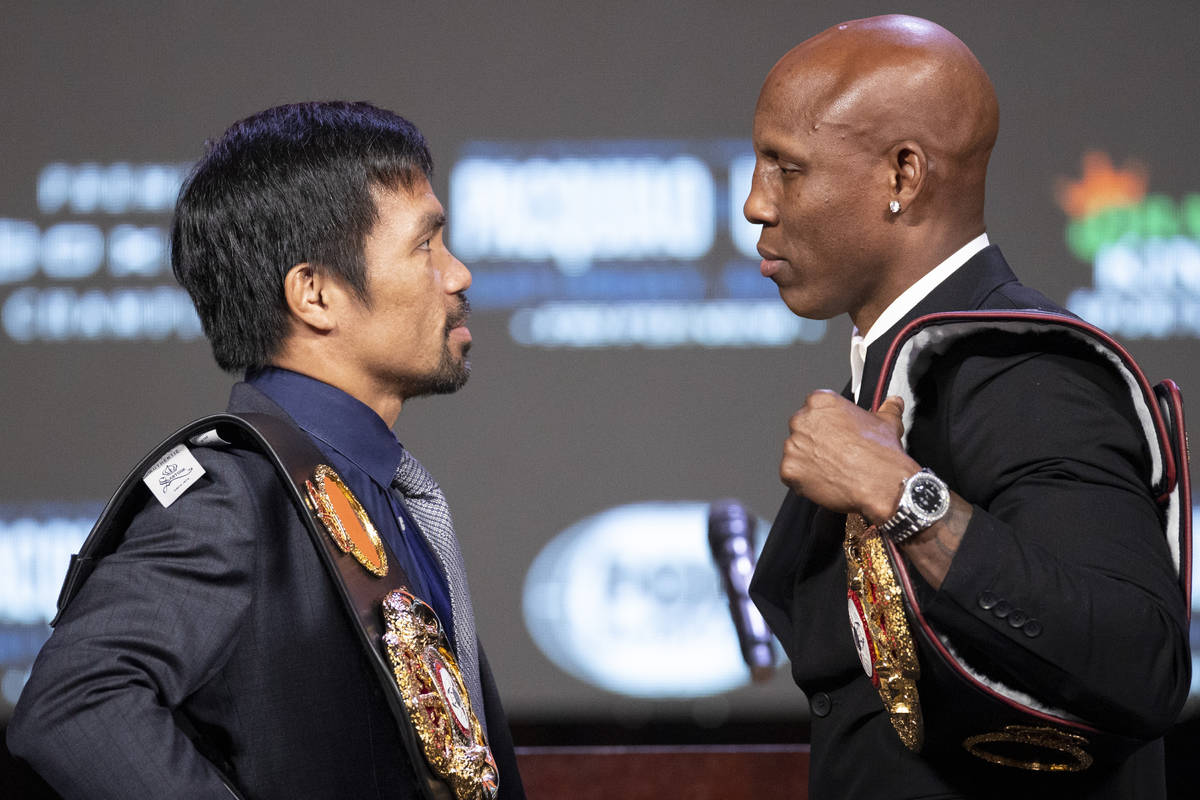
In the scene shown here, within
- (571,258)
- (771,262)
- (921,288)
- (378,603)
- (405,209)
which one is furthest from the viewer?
(571,258)

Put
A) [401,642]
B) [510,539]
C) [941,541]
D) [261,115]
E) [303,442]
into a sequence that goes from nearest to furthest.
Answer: [941,541] < [401,642] < [303,442] < [261,115] < [510,539]

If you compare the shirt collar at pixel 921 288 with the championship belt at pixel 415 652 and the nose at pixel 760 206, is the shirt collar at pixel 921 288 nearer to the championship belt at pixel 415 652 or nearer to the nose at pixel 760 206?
the nose at pixel 760 206

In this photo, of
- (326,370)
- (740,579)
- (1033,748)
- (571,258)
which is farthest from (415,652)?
(571,258)

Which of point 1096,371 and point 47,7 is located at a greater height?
point 47,7

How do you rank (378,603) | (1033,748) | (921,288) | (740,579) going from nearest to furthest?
1. (1033,748)
2. (378,603)
3. (921,288)
4. (740,579)

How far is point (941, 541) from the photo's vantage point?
1011 millimetres

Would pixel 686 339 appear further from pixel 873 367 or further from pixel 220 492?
pixel 220 492

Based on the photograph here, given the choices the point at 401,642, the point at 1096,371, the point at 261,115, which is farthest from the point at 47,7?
the point at 1096,371

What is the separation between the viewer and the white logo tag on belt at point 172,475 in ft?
3.97

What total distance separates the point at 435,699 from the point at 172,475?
0.34 m

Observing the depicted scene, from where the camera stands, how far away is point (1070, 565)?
99 cm

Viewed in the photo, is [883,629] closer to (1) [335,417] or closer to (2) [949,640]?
(2) [949,640]

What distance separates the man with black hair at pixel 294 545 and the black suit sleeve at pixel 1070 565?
527 mm

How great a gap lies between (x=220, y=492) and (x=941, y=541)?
0.69 m
